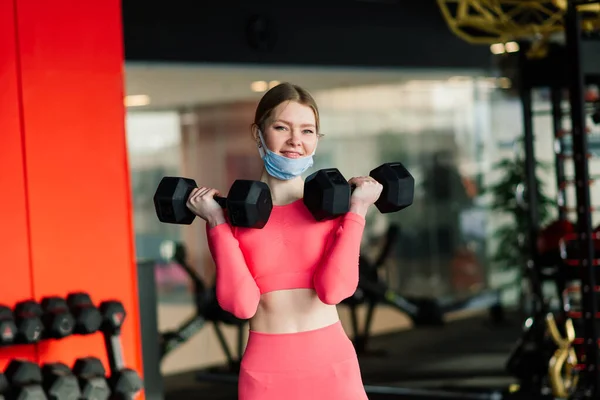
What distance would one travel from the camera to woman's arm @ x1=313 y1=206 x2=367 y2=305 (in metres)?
2.35

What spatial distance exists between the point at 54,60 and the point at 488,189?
5.83 meters

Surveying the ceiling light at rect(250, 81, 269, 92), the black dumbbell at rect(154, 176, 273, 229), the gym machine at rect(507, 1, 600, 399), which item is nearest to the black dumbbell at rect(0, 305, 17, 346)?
the black dumbbell at rect(154, 176, 273, 229)

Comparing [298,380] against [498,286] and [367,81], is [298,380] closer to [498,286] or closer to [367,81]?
[367,81]

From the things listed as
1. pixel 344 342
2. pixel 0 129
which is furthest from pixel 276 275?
pixel 0 129

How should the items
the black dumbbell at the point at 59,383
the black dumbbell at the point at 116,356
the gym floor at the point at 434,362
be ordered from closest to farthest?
the black dumbbell at the point at 59,383 → the black dumbbell at the point at 116,356 → the gym floor at the point at 434,362

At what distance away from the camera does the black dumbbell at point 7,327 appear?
391 cm

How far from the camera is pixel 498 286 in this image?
985cm

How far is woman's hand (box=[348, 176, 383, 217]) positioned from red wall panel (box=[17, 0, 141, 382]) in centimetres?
212

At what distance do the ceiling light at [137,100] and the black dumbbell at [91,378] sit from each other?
3.82m

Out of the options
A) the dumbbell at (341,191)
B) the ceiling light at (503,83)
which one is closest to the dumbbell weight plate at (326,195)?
the dumbbell at (341,191)

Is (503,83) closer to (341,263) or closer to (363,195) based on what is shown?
(363,195)

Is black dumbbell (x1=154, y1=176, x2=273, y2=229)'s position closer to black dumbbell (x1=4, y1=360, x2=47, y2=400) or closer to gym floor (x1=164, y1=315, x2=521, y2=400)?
black dumbbell (x1=4, y1=360, x2=47, y2=400)

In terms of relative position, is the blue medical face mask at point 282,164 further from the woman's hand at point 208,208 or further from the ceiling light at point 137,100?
the ceiling light at point 137,100

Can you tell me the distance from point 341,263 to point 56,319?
80.0 inches
